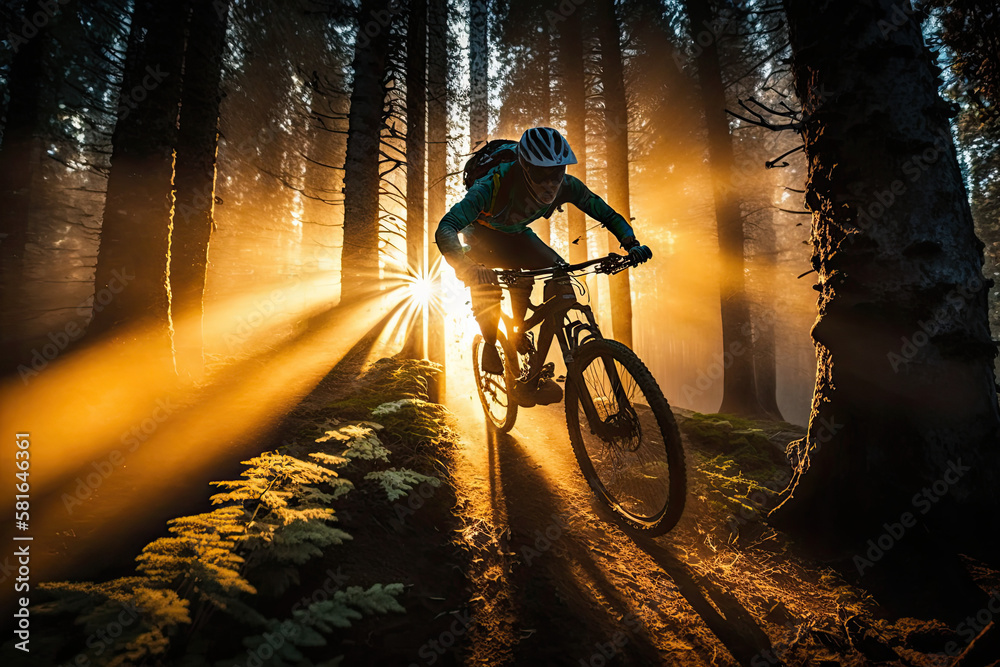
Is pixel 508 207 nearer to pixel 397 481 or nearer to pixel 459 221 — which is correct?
pixel 459 221

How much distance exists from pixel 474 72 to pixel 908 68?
1349cm

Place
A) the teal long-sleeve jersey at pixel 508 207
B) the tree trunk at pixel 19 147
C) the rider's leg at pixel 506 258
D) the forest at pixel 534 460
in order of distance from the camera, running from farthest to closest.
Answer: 1. the tree trunk at pixel 19 147
2. the rider's leg at pixel 506 258
3. the teal long-sleeve jersey at pixel 508 207
4. the forest at pixel 534 460

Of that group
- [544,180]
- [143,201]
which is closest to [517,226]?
[544,180]

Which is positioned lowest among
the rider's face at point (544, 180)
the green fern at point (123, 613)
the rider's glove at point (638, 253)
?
the green fern at point (123, 613)

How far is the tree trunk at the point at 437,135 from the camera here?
929 cm

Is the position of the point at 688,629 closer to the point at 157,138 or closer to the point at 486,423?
the point at 486,423

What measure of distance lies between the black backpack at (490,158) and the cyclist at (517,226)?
1.03 ft

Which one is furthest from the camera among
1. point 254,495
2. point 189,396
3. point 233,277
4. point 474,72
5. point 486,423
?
point 233,277

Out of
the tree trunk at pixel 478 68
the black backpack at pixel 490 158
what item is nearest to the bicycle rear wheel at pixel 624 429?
the black backpack at pixel 490 158

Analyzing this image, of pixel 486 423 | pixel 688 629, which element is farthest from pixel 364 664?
pixel 486 423

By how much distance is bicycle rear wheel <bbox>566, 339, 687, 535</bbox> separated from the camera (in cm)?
277

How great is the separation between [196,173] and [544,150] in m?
5.77

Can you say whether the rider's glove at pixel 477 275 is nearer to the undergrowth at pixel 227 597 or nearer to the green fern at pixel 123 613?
the undergrowth at pixel 227 597

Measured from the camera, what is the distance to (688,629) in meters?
2.12
